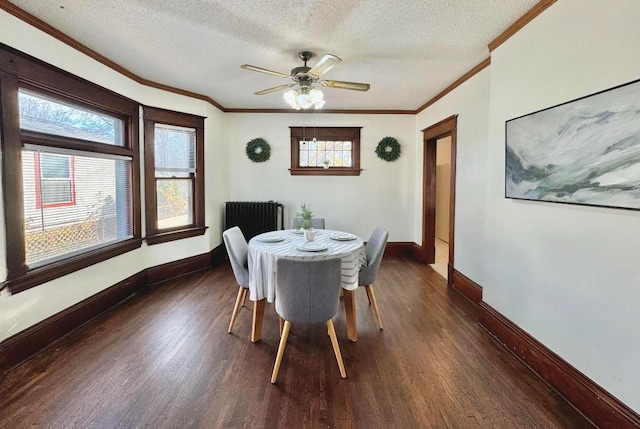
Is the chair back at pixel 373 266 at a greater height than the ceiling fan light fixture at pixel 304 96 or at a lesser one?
lesser

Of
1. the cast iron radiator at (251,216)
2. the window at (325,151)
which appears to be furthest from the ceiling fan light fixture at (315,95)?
the cast iron radiator at (251,216)

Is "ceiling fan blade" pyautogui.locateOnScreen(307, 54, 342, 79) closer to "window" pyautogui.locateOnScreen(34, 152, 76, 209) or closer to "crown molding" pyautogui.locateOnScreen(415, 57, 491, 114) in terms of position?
"crown molding" pyautogui.locateOnScreen(415, 57, 491, 114)

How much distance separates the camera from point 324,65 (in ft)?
8.21

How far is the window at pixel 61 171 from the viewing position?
2361 mm

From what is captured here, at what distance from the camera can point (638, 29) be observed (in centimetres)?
157

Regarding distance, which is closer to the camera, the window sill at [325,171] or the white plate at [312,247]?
the white plate at [312,247]

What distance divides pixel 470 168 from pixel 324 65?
7.23 feet

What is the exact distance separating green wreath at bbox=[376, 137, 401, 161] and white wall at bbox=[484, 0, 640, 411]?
2.71 m

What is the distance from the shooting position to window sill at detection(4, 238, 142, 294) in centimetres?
239

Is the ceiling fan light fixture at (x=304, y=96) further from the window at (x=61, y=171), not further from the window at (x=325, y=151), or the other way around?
the window at (x=325, y=151)

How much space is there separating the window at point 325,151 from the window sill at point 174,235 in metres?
1.90

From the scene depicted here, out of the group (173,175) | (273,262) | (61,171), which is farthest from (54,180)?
(273,262)

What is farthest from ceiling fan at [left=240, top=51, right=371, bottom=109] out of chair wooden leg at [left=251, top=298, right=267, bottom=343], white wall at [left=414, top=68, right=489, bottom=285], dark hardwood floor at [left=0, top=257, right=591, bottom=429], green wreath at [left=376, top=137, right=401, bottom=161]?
green wreath at [left=376, top=137, right=401, bottom=161]

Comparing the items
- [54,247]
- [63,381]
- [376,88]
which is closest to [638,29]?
[376,88]
